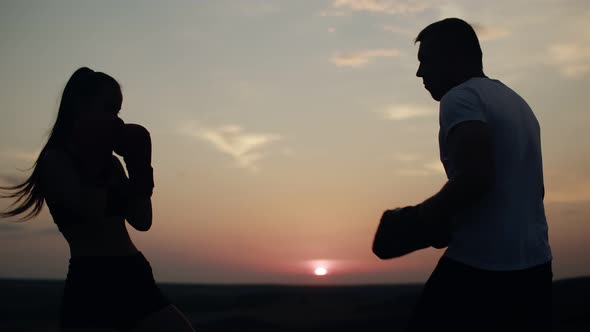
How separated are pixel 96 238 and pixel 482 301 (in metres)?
1.91

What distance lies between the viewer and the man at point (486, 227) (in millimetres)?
2455

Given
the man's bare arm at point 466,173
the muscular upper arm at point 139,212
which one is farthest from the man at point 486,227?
the muscular upper arm at point 139,212

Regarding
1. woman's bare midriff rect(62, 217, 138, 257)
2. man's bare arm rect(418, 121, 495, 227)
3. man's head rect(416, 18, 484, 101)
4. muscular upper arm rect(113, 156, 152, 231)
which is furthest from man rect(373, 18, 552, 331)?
woman's bare midriff rect(62, 217, 138, 257)

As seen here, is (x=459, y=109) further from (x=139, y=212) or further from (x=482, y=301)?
(x=139, y=212)

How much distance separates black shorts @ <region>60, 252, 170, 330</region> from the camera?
3082 millimetres

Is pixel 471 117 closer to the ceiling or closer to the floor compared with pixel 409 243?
closer to the ceiling

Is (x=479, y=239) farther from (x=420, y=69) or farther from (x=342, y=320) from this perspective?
(x=342, y=320)

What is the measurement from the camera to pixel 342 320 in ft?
48.6

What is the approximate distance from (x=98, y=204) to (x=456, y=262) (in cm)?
175

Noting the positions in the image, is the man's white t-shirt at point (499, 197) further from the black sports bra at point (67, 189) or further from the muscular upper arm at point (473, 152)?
the black sports bra at point (67, 189)

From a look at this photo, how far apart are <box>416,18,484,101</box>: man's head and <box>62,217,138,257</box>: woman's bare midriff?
1.74m

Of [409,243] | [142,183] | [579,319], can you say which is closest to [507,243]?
[409,243]

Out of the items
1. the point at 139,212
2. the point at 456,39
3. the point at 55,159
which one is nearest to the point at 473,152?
the point at 456,39

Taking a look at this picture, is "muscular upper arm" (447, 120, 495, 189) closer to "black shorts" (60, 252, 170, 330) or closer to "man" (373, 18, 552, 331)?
"man" (373, 18, 552, 331)
